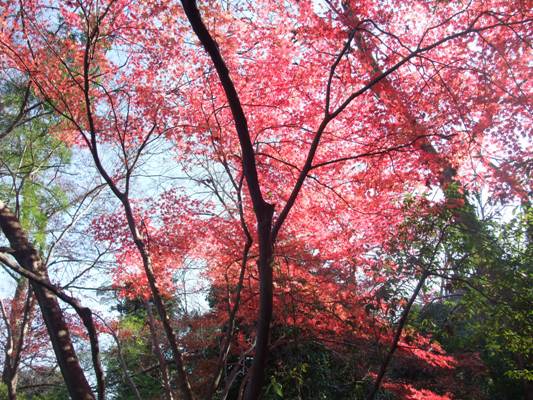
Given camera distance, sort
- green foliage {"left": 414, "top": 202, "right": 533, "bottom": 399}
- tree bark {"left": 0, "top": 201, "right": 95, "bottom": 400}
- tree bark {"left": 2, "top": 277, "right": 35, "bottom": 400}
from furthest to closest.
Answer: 1. tree bark {"left": 2, "top": 277, "right": 35, "bottom": 400}
2. green foliage {"left": 414, "top": 202, "right": 533, "bottom": 399}
3. tree bark {"left": 0, "top": 201, "right": 95, "bottom": 400}

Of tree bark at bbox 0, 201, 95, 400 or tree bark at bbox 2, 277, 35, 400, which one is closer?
tree bark at bbox 0, 201, 95, 400

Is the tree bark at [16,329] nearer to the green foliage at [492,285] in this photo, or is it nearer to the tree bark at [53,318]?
the tree bark at [53,318]

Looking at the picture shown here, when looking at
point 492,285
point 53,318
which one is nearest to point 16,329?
point 53,318

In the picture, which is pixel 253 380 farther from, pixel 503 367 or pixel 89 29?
pixel 503 367

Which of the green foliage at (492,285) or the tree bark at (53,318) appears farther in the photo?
the green foliage at (492,285)

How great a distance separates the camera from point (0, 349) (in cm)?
1476

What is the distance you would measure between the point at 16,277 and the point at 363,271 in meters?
8.74

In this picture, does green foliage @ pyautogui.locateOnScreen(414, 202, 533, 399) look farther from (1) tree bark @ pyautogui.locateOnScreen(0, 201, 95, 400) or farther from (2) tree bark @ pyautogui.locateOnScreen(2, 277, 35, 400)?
(2) tree bark @ pyautogui.locateOnScreen(2, 277, 35, 400)

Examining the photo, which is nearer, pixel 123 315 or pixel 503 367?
pixel 503 367

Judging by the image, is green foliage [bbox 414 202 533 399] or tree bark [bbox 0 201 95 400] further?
green foliage [bbox 414 202 533 399]

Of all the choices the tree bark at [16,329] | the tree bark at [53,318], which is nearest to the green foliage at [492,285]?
the tree bark at [53,318]

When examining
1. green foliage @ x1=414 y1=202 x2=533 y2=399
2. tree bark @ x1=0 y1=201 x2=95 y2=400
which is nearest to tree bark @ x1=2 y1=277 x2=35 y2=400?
tree bark @ x1=0 y1=201 x2=95 y2=400

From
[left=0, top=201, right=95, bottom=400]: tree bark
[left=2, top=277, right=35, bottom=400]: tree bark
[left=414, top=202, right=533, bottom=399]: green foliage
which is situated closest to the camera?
[left=0, top=201, right=95, bottom=400]: tree bark

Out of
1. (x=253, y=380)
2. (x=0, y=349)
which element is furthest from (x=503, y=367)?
(x=0, y=349)
